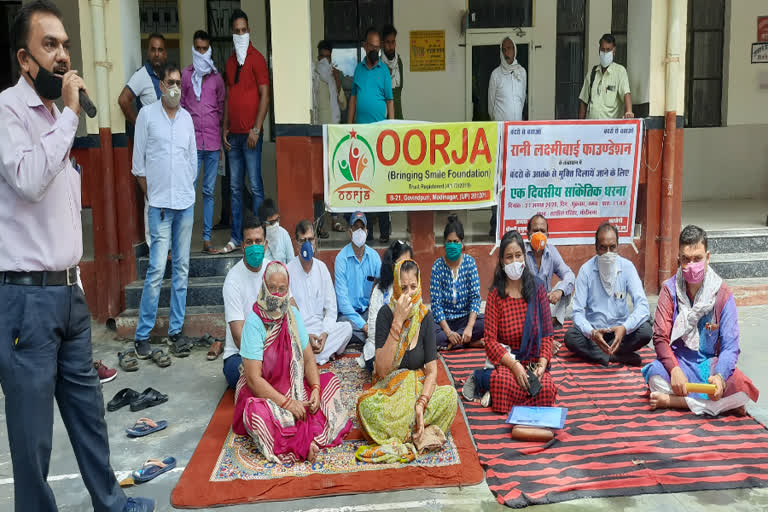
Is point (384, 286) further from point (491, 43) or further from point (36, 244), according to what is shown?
point (491, 43)

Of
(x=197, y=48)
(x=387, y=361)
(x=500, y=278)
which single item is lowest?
(x=387, y=361)

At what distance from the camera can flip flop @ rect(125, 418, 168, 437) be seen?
4.65 meters

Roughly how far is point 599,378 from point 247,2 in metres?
6.56

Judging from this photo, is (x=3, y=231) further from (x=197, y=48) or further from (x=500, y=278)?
(x=197, y=48)

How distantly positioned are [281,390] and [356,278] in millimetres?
2082

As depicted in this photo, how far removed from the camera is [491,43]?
31.3 ft

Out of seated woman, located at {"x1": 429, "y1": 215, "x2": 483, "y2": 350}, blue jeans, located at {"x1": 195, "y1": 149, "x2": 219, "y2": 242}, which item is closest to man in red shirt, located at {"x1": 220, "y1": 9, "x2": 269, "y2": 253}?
blue jeans, located at {"x1": 195, "y1": 149, "x2": 219, "y2": 242}

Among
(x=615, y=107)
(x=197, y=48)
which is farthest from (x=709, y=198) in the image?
(x=197, y=48)

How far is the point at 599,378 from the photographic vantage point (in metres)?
5.51

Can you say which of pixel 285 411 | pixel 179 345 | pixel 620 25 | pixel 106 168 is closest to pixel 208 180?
pixel 106 168

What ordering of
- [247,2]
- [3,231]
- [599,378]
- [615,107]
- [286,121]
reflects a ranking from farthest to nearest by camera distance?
1. [247,2]
2. [615,107]
3. [286,121]
4. [599,378]
5. [3,231]

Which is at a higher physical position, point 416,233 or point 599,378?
point 416,233

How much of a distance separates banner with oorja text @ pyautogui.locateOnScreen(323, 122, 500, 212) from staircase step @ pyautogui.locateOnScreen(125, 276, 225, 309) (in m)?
1.35

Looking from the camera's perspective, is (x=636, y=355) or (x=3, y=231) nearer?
(x=3, y=231)
